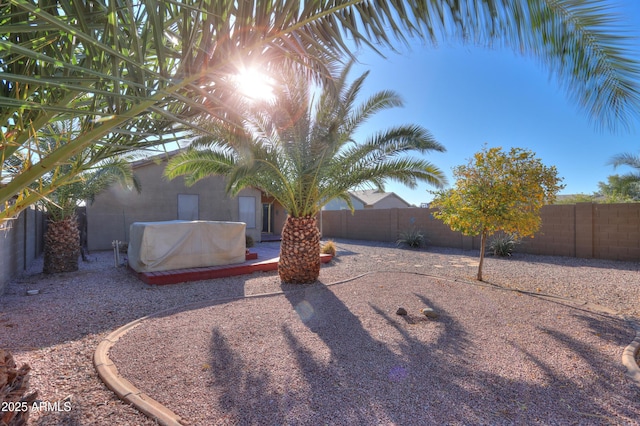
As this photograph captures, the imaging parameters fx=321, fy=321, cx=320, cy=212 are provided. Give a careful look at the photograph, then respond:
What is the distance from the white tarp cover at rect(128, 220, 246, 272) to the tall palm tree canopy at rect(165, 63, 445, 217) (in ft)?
6.19

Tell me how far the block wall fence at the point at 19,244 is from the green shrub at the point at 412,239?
1412 centimetres

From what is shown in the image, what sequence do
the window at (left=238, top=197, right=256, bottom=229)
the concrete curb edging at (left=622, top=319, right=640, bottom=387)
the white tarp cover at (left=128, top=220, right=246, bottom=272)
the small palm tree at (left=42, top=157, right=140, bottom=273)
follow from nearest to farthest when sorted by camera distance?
the concrete curb edging at (left=622, top=319, right=640, bottom=387) < the white tarp cover at (left=128, top=220, right=246, bottom=272) < the small palm tree at (left=42, top=157, right=140, bottom=273) < the window at (left=238, top=197, right=256, bottom=229)

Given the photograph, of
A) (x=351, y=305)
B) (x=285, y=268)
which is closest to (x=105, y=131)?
(x=351, y=305)

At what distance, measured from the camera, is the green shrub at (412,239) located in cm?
1558

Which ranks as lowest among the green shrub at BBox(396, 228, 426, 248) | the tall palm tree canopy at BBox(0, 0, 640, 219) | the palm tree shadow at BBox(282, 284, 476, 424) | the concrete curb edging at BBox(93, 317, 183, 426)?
the concrete curb edging at BBox(93, 317, 183, 426)

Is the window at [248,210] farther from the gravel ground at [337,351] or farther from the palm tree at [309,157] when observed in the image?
the gravel ground at [337,351]

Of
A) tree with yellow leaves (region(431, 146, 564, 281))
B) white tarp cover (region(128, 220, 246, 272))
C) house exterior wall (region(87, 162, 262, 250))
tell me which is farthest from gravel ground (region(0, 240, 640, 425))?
house exterior wall (region(87, 162, 262, 250))

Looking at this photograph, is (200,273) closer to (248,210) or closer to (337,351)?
(337,351)

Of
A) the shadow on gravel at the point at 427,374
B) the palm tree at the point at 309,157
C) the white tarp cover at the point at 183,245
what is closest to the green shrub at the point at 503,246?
the palm tree at the point at 309,157

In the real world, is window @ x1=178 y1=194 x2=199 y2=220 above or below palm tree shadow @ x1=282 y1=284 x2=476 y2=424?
above

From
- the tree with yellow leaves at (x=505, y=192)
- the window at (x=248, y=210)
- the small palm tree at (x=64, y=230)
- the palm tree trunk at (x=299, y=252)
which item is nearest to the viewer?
the tree with yellow leaves at (x=505, y=192)

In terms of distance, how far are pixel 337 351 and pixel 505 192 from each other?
5542 millimetres

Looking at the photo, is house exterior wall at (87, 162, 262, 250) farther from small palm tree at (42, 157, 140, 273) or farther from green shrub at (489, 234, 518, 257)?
green shrub at (489, 234, 518, 257)

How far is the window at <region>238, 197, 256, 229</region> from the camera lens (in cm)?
1617
